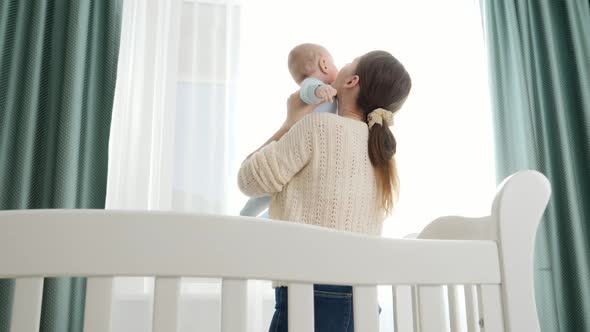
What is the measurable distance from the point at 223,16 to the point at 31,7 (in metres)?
0.69

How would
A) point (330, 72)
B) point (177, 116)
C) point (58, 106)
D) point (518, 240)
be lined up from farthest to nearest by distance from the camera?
point (177, 116) < point (58, 106) < point (330, 72) < point (518, 240)

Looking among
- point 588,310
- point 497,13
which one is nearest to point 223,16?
point 497,13

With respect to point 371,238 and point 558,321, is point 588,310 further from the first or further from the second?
point 371,238

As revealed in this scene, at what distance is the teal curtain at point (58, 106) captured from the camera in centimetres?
167

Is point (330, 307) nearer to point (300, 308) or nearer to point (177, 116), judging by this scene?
point (300, 308)

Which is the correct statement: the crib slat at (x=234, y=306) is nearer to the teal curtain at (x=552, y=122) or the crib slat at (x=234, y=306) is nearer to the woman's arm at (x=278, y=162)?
the woman's arm at (x=278, y=162)

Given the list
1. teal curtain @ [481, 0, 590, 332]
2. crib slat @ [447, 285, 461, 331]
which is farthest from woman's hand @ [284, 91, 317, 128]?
teal curtain @ [481, 0, 590, 332]

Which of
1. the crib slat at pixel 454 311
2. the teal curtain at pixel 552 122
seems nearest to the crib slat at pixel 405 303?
the crib slat at pixel 454 311

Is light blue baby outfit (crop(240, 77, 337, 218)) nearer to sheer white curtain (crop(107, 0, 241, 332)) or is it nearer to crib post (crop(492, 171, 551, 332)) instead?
crib post (crop(492, 171, 551, 332))

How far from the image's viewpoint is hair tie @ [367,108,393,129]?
1073 mm

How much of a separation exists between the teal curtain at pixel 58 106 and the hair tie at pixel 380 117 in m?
1.04

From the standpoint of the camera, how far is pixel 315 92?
1.06 metres

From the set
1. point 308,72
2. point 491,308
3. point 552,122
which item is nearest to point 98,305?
point 491,308

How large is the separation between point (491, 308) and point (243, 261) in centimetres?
35
